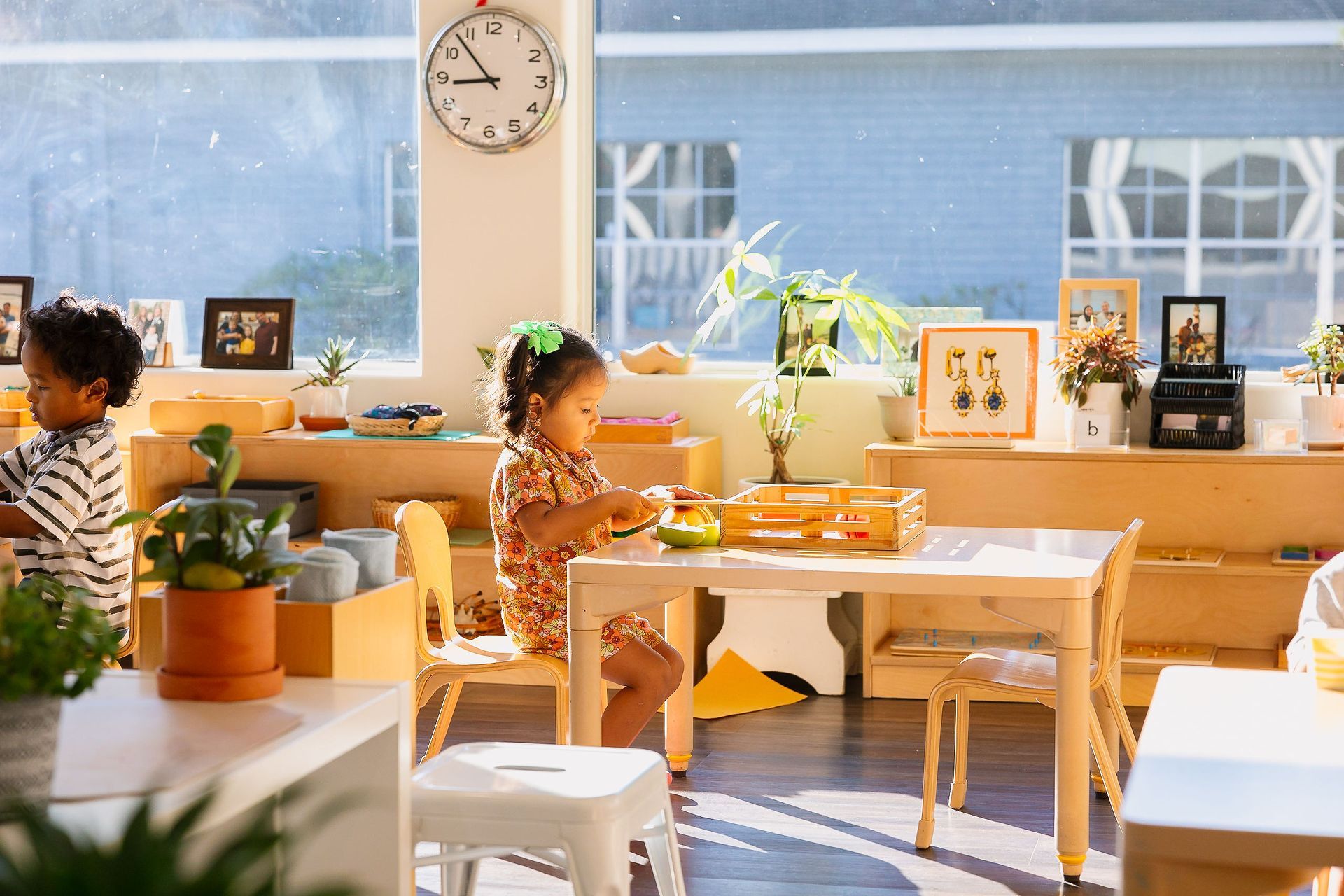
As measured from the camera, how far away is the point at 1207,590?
427 centimetres

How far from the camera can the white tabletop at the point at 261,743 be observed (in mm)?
1245

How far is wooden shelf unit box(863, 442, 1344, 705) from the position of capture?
416 cm

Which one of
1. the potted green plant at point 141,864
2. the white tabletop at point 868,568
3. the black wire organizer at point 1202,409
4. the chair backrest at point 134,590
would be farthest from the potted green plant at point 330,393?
the potted green plant at point 141,864

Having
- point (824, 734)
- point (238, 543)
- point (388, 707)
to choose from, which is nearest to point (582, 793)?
point (388, 707)

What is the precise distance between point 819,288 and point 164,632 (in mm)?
3399

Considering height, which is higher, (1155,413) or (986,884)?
(1155,413)

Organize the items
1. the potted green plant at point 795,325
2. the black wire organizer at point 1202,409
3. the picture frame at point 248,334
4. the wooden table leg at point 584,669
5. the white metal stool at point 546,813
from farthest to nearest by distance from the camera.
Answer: the picture frame at point 248,334 < the potted green plant at point 795,325 < the black wire organizer at point 1202,409 < the wooden table leg at point 584,669 < the white metal stool at point 546,813

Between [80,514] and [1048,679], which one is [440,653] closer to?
[80,514]

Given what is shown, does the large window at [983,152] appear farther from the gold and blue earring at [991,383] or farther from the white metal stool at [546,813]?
the white metal stool at [546,813]

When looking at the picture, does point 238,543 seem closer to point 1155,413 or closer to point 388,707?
point 388,707

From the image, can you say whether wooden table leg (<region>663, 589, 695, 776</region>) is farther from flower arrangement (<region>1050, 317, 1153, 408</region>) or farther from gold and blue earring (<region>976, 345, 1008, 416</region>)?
flower arrangement (<region>1050, 317, 1153, 408</region>)

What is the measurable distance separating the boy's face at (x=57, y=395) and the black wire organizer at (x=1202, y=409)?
281 centimetres

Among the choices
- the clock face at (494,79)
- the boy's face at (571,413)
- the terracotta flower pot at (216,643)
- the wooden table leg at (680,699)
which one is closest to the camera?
the terracotta flower pot at (216,643)

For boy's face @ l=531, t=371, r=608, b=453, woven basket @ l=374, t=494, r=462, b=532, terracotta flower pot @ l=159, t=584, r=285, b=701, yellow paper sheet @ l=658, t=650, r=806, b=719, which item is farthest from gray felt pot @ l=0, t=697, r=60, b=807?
woven basket @ l=374, t=494, r=462, b=532
